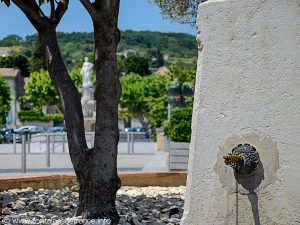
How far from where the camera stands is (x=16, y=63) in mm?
103312

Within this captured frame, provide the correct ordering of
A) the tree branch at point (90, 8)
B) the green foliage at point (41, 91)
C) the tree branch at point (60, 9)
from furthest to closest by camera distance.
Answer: the green foliage at point (41, 91), the tree branch at point (60, 9), the tree branch at point (90, 8)

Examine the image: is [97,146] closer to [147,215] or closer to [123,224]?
[123,224]

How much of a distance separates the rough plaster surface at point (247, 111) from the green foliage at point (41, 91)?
66295 mm

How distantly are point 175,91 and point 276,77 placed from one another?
19.1 metres

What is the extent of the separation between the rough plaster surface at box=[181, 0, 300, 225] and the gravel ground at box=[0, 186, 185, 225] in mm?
2332

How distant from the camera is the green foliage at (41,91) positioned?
69.7 m

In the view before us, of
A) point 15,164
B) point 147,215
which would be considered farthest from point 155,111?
point 147,215

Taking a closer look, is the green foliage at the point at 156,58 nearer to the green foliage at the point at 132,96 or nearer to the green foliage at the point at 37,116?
the green foliage at the point at 132,96

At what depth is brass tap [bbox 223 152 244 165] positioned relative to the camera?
362cm

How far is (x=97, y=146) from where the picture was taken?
6.24 meters

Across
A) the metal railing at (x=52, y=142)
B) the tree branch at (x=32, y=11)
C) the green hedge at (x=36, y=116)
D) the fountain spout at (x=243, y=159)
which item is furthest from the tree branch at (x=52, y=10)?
the green hedge at (x=36, y=116)

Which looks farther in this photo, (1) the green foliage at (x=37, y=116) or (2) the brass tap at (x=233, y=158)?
(1) the green foliage at (x=37, y=116)

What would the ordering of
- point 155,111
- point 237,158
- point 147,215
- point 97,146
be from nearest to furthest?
point 237,158 → point 97,146 → point 147,215 → point 155,111

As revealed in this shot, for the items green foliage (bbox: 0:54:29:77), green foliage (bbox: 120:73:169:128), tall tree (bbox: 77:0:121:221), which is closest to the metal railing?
tall tree (bbox: 77:0:121:221)
